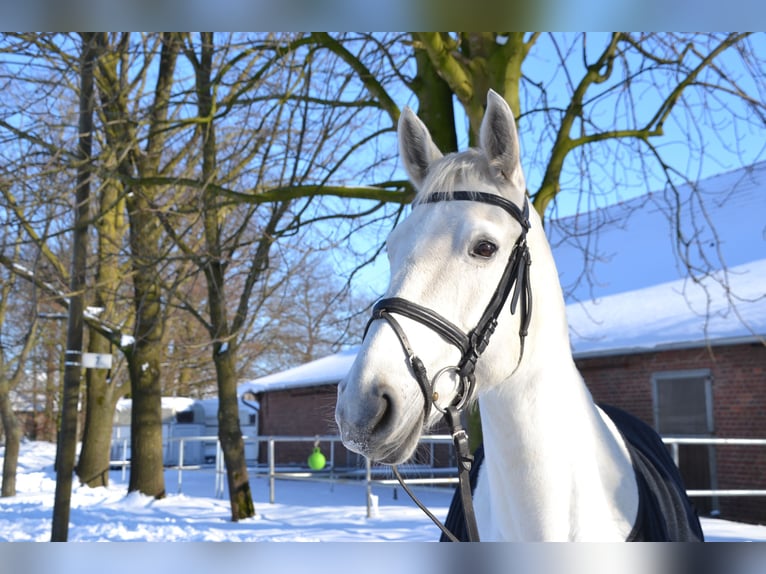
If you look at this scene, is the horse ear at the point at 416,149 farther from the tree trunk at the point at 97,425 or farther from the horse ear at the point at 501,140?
the tree trunk at the point at 97,425

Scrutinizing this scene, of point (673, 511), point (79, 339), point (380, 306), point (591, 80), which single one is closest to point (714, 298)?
point (591, 80)

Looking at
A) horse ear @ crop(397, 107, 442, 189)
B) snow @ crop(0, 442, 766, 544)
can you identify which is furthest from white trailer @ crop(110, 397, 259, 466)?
horse ear @ crop(397, 107, 442, 189)

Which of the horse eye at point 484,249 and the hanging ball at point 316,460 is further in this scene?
the hanging ball at point 316,460

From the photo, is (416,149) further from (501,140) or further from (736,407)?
(736,407)

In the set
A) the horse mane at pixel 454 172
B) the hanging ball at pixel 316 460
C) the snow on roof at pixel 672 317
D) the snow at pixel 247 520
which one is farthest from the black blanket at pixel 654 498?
the hanging ball at pixel 316 460

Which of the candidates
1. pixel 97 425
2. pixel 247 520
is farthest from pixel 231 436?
pixel 97 425

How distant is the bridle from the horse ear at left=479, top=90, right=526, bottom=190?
9cm

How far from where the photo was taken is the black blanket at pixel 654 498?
2.13 m

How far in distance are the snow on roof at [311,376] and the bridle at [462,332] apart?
15.1m

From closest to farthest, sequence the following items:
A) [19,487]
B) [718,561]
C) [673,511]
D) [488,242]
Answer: [718,561]
[488,242]
[673,511]
[19,487]

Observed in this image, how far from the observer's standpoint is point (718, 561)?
4.29 ft

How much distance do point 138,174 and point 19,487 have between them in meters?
9.96

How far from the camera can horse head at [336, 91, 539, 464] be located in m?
1.60

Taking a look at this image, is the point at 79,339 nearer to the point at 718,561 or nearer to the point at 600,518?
the point at 600,518
